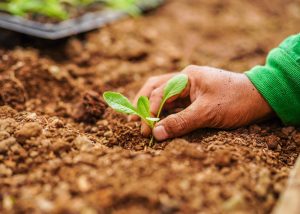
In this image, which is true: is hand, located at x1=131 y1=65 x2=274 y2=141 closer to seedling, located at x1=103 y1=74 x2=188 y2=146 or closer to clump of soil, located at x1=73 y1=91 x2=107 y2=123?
seedling, located at x1=103 y1=74 x2=188 y2=146

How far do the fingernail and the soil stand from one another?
0.04 metres

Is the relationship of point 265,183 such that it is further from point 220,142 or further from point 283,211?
point 220,142

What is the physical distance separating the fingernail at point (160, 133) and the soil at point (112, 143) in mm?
43

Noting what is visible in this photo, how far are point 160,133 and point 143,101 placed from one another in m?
0.14

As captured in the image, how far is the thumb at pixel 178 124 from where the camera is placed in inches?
56.2

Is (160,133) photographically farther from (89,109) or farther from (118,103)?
(89,109)

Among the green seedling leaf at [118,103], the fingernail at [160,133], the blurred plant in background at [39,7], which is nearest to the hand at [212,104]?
the fingernail at [160,133]

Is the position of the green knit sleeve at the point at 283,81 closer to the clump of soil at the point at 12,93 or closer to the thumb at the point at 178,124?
the thumb at the point at 178,124

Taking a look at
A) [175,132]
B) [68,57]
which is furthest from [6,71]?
[175,132]

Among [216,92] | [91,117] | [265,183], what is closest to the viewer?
[265,183]

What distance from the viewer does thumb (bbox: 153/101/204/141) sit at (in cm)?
143

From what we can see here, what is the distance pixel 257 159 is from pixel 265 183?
5.9 inches

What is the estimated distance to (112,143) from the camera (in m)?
1.50

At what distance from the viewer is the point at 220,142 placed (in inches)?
54.9
